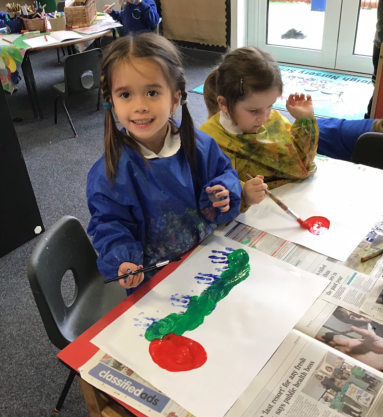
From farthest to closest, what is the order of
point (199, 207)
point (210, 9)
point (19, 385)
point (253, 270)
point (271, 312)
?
point (210, 9) → point (19, 385) → point (199, 207) → point (253, 270) → point (271, 312)

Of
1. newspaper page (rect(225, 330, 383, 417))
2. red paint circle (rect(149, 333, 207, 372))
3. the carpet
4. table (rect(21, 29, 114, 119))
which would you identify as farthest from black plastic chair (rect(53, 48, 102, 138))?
newspaper page (rect(225, 330, 383, 417))

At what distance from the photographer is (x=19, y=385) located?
1.38 metres

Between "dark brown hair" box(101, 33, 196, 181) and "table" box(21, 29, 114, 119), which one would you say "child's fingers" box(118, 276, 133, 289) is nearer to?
"dark brown hair" box(101, 33, 196, 181)

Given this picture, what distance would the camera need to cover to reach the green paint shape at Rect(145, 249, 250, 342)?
2.40 feet

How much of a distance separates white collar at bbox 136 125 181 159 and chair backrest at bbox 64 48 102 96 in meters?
2.02

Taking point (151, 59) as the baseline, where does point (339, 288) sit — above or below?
below

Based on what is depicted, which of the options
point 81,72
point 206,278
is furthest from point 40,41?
point 206,278

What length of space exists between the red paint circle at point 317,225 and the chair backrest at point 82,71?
2.20m

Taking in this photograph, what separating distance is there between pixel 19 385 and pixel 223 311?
98 cm

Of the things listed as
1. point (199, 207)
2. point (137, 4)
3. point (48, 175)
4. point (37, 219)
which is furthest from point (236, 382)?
point (137, 4)

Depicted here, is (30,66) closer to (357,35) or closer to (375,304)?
(357,35)

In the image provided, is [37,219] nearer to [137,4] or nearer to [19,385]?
[19,385]

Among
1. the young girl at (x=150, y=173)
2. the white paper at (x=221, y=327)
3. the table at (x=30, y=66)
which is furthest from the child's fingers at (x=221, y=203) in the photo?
the table at (x=30, y=66)

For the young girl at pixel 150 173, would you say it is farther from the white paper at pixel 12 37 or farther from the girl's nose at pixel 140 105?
the white paper at pixel 12 37
